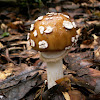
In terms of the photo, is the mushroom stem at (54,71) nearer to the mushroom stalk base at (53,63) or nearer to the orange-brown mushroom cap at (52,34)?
the mushroom stalk base at (53,63)

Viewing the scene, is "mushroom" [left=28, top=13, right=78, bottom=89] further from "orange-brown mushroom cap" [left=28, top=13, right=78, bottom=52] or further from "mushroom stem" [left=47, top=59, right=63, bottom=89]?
"mushroom stem" [left=47, top=59, right=63, bottom=89]

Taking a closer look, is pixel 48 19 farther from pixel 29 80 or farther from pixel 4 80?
pixel 4 80

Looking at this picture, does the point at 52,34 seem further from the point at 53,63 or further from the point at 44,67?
the point at 44,67

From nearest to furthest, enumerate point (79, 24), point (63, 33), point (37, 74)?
point (63, 33) → point (37, 74) → point (79, 24)

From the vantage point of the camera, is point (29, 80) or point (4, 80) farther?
point (4, 80)

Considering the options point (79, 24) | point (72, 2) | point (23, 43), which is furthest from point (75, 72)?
point (72, 2)

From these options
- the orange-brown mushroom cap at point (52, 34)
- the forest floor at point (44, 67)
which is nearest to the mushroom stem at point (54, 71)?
the forest floor at point (44, 67)

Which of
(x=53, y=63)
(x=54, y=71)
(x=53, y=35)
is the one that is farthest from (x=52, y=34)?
(x=54, y=71)
